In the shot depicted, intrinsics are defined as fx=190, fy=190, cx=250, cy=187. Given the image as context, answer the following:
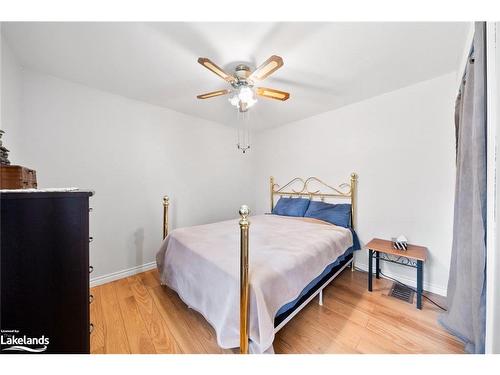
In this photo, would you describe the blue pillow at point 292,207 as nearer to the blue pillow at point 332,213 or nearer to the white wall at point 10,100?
the blue pillow at point 332,213

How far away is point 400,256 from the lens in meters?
2.12

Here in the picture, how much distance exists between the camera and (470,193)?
4.07 ft

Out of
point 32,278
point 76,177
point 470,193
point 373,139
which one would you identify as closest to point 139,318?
point 32,278

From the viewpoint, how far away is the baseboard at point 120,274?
221 cm

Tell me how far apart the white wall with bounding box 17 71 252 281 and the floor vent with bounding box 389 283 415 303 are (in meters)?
2.66

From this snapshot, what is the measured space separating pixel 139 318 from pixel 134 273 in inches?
40.0

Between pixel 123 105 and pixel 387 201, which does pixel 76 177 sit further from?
pixel 387 201

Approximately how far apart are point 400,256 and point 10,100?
405cm

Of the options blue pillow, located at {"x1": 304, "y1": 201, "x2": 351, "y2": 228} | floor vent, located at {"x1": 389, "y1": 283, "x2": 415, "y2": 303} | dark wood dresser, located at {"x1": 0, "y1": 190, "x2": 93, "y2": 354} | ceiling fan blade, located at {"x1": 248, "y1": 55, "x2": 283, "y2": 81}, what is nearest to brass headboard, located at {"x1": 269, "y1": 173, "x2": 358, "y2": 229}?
blue pillow, located at {"x1": 304, "y1": 201, "x2": 351, "y2": 228}

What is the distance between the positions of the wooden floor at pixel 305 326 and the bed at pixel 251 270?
0.17 m
